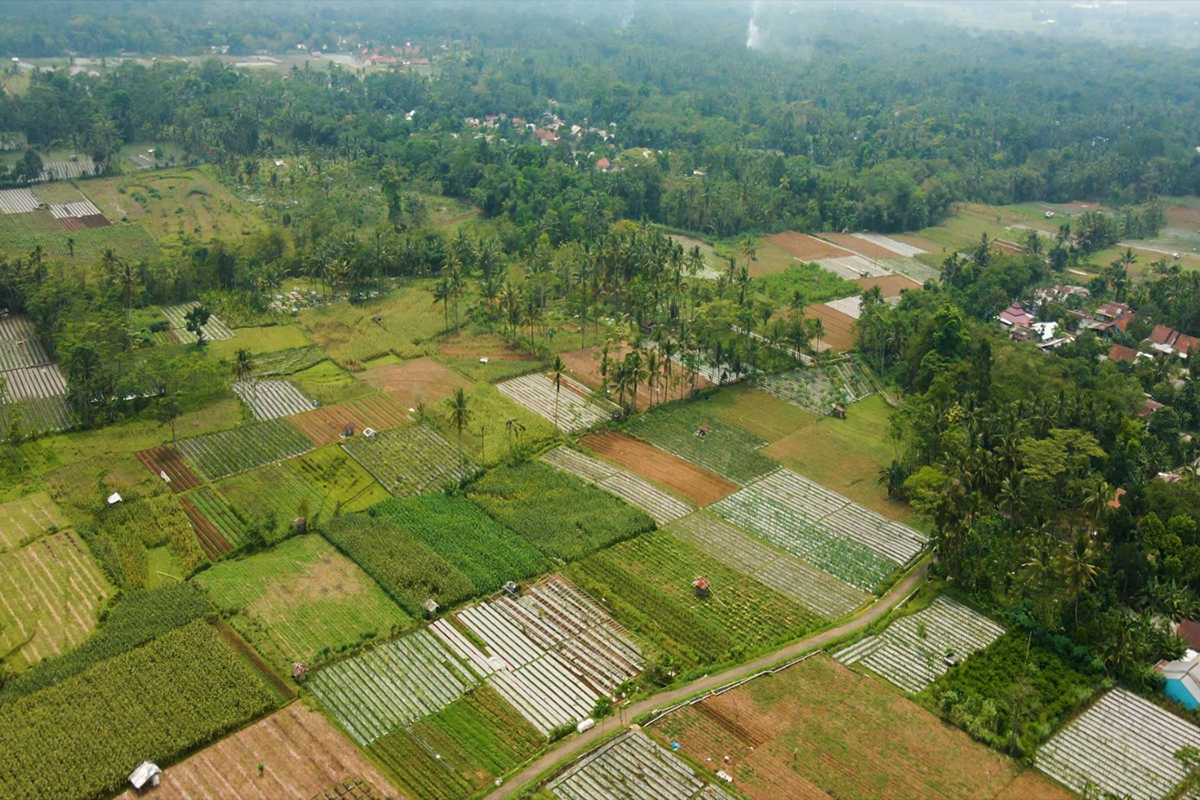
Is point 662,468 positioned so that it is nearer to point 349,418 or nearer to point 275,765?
point 349,418

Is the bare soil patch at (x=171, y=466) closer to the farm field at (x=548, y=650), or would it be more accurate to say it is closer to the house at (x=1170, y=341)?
the farm field at (x=548, y=650)

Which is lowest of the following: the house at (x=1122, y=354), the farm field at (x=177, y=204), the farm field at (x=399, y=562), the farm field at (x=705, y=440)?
the farm field at (x=177, y=204)

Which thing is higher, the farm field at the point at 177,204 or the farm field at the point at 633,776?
the farm field at the point at 633,776

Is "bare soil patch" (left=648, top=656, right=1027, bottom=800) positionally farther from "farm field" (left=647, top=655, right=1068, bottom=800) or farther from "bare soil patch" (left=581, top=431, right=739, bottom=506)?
"bare soil patch" (left=581, top=431, right=739, bottom=506)

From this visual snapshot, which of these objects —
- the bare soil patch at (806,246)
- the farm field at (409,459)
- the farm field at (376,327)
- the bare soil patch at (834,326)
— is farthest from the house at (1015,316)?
the farm field at (409,459)

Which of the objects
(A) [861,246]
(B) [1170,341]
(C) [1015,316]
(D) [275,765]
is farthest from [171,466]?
(B) [1170,341]

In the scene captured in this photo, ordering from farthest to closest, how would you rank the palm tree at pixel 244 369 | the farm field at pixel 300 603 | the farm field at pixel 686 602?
the palm tree at pixel 244 369, the farm field at pixel 686 602, the farm field at pixel 300 603

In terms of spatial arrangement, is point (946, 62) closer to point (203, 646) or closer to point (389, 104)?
point (389, 104)
